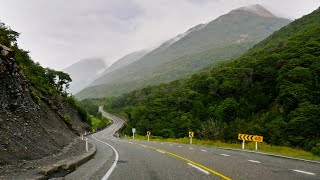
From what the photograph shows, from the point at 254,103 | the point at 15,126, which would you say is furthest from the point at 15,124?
the point at 254,103

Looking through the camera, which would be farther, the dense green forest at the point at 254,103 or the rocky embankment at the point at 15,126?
the dense green forest at the point at 254,103

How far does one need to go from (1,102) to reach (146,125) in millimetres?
78981

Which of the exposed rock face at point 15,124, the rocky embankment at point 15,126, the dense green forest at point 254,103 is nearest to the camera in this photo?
the rocky embankment at point 15,126

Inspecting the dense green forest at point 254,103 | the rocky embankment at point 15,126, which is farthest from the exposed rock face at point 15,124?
the dense green forest at point 254,103


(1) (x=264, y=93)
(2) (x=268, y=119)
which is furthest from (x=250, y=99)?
(2) (x=268, y=119)

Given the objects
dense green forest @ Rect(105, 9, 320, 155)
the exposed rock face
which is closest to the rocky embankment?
the exposed rock face

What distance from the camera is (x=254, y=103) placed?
3401 inches

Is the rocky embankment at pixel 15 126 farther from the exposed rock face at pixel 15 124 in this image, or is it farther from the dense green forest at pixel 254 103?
the dense green forest at pixel 254 103

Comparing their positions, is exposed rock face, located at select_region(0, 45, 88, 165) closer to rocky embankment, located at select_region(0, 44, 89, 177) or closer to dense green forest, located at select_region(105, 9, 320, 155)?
rocky embankment, located at select_region(0, 44, 89, 177)

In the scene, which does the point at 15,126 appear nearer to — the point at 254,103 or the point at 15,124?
the point at 15,124

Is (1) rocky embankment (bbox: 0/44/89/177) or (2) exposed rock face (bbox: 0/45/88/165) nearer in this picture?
A: (1) rocky embankment (bbox: 0/44/89/177)

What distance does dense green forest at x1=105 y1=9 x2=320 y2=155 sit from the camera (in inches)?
2303

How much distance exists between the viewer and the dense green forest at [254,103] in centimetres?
5850

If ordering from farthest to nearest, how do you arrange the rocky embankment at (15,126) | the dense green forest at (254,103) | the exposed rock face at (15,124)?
the dense green forest at (254,103)
the exposed rock face at (15,124)
the rocky embankment at (15,126)
